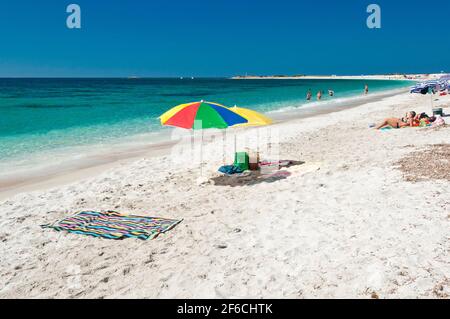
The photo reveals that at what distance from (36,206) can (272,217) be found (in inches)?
165

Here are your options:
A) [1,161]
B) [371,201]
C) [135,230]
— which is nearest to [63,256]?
[135,230]

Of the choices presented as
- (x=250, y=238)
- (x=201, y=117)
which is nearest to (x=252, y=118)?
(x=201, y=117)

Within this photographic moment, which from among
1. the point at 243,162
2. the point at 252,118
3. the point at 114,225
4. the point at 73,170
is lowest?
the point at 114,225

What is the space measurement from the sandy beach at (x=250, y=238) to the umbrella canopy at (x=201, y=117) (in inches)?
51.4

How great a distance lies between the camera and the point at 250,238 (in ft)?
15.7

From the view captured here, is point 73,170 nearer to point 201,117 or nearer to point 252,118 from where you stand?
point 201,117

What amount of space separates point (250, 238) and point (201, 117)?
2.94 m

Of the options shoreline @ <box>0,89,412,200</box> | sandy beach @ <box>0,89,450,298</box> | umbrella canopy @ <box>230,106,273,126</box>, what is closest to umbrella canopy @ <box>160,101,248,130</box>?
umbrella canopy @ <box>230,106,273,126</box>

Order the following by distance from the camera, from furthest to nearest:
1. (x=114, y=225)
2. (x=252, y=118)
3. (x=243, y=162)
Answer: (x=243, y=162) < (x=252, y=118) < (x=114, y=225)

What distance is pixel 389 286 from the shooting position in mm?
3504

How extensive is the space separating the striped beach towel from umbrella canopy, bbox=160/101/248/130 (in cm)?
203

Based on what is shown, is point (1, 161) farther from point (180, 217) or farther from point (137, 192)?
point (180, 217)

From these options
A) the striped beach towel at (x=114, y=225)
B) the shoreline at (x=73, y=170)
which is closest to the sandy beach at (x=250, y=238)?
the striped beach towel at (x=114, y=225)

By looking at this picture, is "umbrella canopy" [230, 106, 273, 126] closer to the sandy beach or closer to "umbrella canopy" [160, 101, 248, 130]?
"umbrella canopy" [160, 101, 248, 130]
